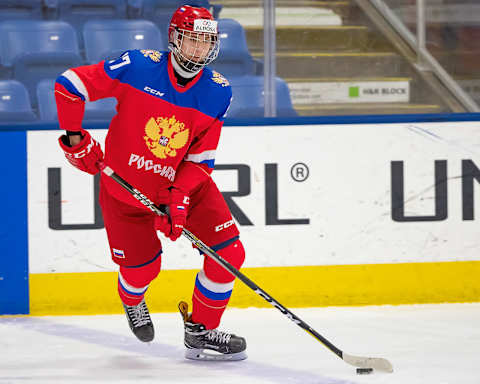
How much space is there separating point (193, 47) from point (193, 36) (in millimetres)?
34

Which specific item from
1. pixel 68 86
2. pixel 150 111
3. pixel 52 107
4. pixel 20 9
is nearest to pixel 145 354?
pixel 150 111

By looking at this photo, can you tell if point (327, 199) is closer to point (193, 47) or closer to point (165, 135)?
point (165, 135)

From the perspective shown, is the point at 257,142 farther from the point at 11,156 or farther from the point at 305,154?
the point at 11,156

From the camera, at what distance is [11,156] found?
133 inches

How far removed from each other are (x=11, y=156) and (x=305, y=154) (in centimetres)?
129

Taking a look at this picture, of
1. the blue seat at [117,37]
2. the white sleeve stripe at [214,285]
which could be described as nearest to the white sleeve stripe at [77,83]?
the white sleeve stripe at [214,285]

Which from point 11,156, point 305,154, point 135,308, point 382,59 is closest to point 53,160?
point 11,156

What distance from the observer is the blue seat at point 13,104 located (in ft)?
11.4

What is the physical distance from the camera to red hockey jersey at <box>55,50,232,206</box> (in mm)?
2564

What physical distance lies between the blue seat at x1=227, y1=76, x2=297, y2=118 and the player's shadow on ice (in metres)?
1.15

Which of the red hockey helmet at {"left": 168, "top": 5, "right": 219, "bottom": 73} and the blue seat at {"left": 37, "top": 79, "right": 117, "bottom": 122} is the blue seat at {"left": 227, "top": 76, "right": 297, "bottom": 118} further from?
the red hockey helmet at {"left": 168, "top": 5, "right": 219, "bottom": 73}

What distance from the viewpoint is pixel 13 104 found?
137 inches

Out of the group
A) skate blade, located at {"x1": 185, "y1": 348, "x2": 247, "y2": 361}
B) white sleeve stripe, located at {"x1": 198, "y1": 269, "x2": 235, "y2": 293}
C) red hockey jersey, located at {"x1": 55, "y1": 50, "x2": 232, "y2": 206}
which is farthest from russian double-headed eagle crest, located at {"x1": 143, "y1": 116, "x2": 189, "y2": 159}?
skate blade, located at {"x1": 185, "y1": 348, "x2": 247, "y2": 361}

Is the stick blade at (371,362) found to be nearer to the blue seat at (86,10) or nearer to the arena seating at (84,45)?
the arena seating at (84,45)
